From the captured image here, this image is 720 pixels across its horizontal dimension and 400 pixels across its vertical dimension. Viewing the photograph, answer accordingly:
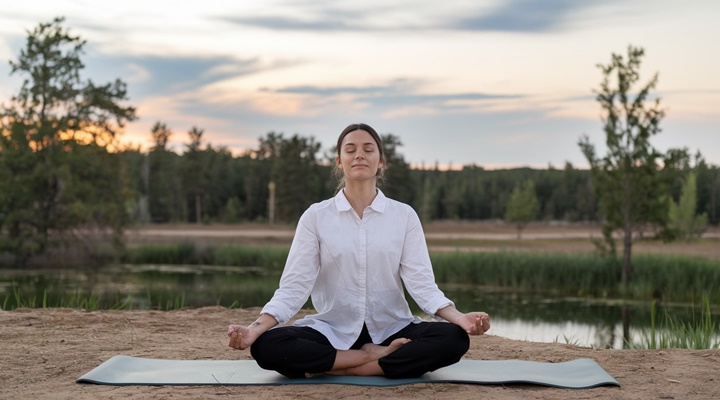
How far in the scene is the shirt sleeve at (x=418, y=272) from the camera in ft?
12.9

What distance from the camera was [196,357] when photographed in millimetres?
4922

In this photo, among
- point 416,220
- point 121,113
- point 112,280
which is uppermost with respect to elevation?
point 121,113

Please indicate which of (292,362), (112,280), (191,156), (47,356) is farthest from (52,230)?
(191,156)

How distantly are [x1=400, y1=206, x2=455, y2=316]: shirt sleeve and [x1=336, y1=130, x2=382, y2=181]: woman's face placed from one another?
306 millimetres

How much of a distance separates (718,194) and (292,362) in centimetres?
3869

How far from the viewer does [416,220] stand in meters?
4.07

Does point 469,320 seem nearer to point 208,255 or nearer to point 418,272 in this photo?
point 418,272

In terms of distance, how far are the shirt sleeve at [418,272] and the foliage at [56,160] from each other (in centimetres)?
1956

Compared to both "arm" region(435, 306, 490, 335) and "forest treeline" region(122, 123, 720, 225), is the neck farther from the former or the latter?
"forest treeline" region(122, 123, 720, 225)

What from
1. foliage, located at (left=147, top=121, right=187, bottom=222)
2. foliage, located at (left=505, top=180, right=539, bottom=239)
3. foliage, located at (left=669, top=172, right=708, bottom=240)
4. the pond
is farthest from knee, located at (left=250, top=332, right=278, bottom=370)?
foliage, located at (left=147, top=121, right=187, bottom=222)

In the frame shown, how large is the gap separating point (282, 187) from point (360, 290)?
1466 inches

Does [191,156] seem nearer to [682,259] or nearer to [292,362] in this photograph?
[682,259]

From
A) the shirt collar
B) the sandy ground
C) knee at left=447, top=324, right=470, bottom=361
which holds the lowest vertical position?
the sandy ground

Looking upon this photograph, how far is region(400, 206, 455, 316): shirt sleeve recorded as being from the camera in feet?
12.9
